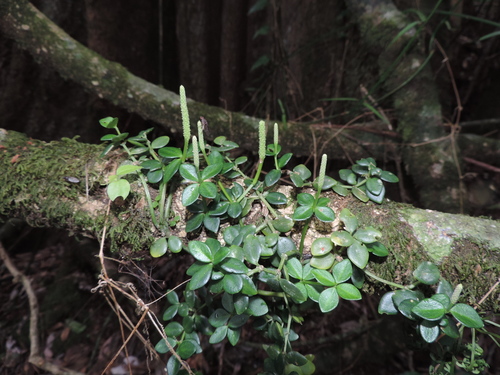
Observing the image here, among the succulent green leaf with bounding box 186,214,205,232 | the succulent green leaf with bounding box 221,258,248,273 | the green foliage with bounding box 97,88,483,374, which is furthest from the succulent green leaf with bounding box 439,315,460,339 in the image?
the succulent green leaf with bounding box 186,214,205,232

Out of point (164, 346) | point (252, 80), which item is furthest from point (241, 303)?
point (252, 80)

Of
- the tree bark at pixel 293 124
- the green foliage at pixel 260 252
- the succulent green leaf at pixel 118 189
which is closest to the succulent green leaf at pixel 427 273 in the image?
the green foliage at pixel 260 252

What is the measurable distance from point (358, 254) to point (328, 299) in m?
0.12

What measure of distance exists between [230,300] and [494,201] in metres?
2.21

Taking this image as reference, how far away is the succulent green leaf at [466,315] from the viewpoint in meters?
0.59

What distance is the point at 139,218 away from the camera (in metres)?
0.77

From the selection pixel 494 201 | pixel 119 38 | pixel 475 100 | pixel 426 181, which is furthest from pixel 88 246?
pixel 475 100

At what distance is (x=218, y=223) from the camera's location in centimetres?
73

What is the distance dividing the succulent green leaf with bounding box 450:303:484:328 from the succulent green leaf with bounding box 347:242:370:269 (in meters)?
0.19

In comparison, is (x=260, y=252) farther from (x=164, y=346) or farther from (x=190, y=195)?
(x=164, y=346)

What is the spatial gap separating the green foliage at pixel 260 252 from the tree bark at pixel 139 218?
4 cm

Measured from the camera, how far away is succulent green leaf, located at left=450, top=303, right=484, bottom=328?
59 cm

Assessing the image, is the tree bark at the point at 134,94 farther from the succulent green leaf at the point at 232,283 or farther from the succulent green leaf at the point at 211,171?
the succulent green leaf at the point at 232,283

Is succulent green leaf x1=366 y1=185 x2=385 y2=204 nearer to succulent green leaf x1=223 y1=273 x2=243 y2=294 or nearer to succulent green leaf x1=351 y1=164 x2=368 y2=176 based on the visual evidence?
succulent green leaf x1=351 y1=164 x2=368 y2=176
